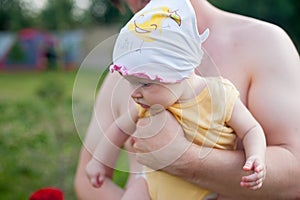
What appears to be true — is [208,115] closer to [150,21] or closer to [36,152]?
[150,21]

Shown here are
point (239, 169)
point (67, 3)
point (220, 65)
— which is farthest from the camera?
point (67, 3)

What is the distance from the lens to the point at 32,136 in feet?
15.8

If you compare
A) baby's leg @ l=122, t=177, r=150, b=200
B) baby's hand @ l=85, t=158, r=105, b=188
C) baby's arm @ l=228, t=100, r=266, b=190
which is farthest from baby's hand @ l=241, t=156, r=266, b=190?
baby's hand @ l=85, t=158, r=105, b=188

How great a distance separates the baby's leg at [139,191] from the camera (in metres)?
1.48

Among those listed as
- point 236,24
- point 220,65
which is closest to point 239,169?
point 220,65

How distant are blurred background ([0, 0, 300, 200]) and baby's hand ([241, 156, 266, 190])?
21.6 inches

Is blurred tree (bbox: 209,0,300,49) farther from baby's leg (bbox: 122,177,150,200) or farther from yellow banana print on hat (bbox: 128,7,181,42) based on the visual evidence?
yellow banana print on hat (bbox: 128,7,181,42)

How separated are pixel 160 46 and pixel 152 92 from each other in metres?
0.09

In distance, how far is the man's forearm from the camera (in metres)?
1.41

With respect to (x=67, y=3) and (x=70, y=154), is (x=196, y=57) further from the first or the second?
(x=67, y=3)

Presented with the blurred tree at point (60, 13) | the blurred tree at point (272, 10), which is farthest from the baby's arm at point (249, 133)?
the blurred tree at point (272, 10)

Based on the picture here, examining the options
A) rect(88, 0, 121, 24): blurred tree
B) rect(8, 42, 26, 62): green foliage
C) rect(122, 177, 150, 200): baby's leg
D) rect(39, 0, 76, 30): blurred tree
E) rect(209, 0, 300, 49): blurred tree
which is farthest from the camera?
rect(88, 0, 121, 24): blurred tree

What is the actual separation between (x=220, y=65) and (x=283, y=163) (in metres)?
0.26

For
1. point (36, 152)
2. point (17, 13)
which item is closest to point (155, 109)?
point (36, 152)
